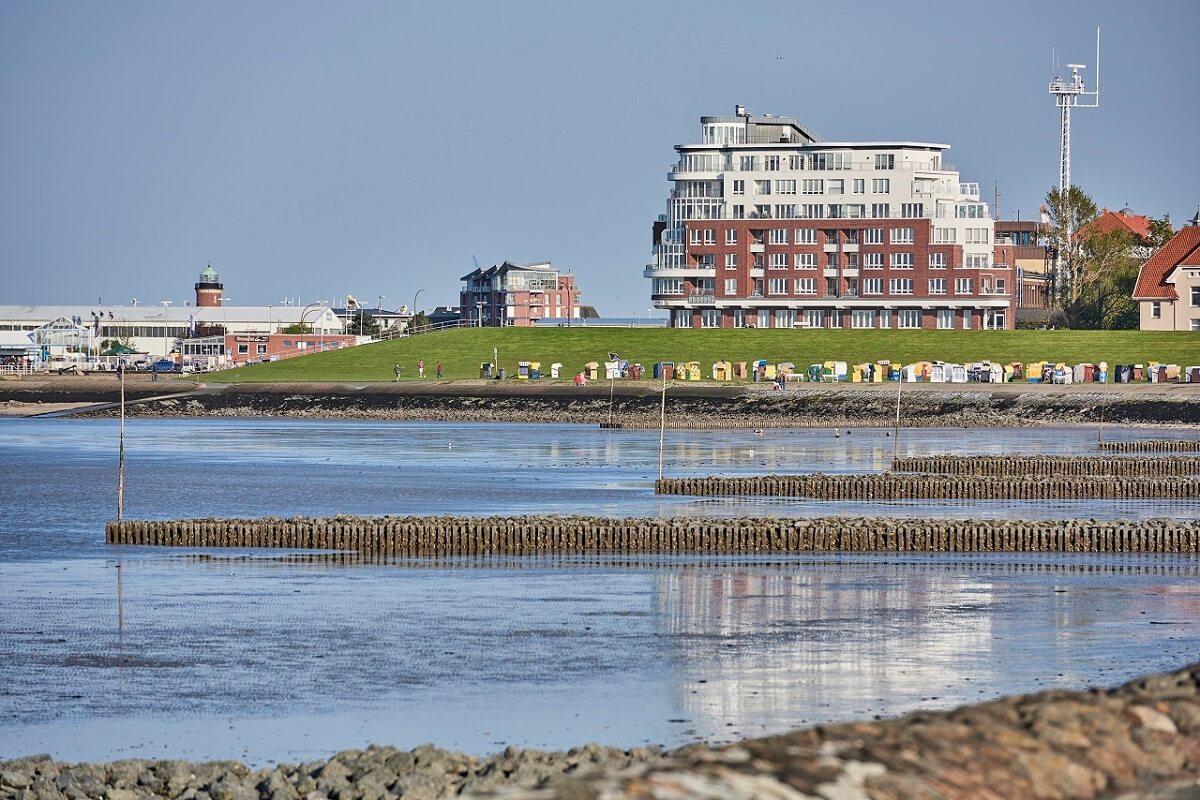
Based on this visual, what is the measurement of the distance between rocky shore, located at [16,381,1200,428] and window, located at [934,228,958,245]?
42.7m

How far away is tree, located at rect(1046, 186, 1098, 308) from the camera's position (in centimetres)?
16762

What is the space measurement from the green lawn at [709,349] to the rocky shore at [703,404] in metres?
12.0

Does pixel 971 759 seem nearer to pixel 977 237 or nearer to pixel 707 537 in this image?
pixel 707 537

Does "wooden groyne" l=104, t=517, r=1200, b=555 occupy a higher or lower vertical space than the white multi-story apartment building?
lower

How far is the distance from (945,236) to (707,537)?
4859 inches

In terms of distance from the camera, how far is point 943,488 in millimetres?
53531

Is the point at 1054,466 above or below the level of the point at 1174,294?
below

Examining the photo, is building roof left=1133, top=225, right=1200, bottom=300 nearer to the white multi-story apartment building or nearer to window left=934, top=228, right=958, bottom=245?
the white multi-story apartment building

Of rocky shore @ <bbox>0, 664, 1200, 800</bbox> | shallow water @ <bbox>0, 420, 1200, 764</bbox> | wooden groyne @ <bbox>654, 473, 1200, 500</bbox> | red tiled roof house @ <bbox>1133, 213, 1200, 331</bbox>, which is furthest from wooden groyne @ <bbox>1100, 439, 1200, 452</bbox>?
red tiled roof house @ <bbox>1133, 213, 1200, 331</bbox>

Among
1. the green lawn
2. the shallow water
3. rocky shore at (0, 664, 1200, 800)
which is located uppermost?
the green lawn

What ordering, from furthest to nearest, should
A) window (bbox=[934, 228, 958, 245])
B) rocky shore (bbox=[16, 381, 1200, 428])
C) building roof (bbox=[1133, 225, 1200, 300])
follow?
window (bbox=[934, 228, 958, 245]) → building roof (bbox=[1133, 225, 1200, 300]) → rocky shore (bbox=[16, 381, 1200, 428])

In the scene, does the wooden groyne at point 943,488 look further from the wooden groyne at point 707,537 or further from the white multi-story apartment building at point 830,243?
the white multi-story apartment building at point 830,243

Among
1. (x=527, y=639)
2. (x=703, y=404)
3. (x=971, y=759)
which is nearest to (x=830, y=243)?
(x=703, y=404)

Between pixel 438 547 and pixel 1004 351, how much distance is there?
338 feet
